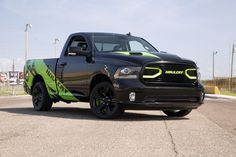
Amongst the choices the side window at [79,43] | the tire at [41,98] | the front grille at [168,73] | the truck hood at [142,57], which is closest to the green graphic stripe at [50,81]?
the tire at [41,98]

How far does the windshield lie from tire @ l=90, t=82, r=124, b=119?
3.47 feet

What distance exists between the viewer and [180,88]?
405 inches

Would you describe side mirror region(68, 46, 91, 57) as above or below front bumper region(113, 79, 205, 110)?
above

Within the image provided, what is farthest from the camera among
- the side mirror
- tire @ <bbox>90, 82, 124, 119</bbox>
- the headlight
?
the side mirror

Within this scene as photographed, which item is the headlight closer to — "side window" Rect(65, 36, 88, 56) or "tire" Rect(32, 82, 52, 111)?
"side window" Rect(65, 36, 88, 56)

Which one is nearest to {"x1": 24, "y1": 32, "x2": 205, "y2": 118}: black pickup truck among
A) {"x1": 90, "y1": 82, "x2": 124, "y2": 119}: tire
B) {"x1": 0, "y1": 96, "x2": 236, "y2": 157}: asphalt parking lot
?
{"x1": 90, "y1": 82, "x2": 124, "y2": 119}: tire

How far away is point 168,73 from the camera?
10141 mm

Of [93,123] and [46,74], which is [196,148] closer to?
[93,123]

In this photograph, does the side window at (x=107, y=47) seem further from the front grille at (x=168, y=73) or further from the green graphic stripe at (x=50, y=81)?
the front grille at (x=168, y=73)

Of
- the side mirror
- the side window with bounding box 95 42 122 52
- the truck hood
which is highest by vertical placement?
the side window with bounding box 95 42 122 52

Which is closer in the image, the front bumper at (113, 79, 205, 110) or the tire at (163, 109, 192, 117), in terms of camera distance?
the front bumper at (113, 79, 205, 110)

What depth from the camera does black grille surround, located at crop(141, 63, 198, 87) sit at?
9.97m

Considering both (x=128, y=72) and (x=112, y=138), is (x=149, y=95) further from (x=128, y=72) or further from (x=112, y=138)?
(x=112, y=138)

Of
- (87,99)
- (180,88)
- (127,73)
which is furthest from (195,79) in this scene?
Result: (87,99)
